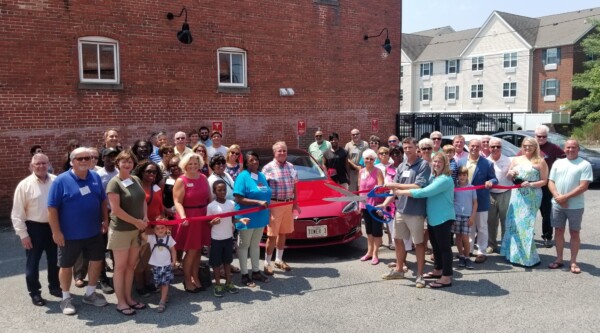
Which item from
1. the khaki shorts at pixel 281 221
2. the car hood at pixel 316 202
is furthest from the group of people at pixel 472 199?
the khaki shorts at pixel 281 221

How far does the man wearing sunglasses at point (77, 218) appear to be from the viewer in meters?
4.88

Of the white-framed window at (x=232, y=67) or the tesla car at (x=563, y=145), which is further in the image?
the tesla car at (x=563, y=145)

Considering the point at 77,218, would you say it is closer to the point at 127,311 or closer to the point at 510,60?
the point at 127,311

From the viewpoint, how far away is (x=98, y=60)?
11086mm

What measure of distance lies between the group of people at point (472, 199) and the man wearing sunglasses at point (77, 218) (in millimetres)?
3237

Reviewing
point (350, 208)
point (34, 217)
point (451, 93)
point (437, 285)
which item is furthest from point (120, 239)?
point (451, 93)

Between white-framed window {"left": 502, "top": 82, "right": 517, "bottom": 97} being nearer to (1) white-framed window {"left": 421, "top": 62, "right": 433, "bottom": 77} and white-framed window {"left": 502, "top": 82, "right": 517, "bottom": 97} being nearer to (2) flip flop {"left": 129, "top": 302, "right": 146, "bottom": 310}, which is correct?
(1) white-framed window {"left": 421, "top": 62, "right": 433, "bottom": 77}

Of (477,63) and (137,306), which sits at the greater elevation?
(477,63)

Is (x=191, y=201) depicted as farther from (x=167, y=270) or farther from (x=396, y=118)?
(x=396, y=118)

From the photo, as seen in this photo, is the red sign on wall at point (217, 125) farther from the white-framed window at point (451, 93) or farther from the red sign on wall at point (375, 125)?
the white-framed window at point (451, 93)

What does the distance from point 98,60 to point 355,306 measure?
8536 mm

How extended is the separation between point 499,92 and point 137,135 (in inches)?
1652

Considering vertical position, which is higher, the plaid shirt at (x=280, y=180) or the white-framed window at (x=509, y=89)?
the white-framed window at (x=509, y=89)

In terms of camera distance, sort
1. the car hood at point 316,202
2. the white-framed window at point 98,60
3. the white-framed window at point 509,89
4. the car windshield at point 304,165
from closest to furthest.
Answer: the car hood at point 316,202, the car windshield at point 304,165, the white-framed window at point 98,60, the white-framed window at point 509,89
